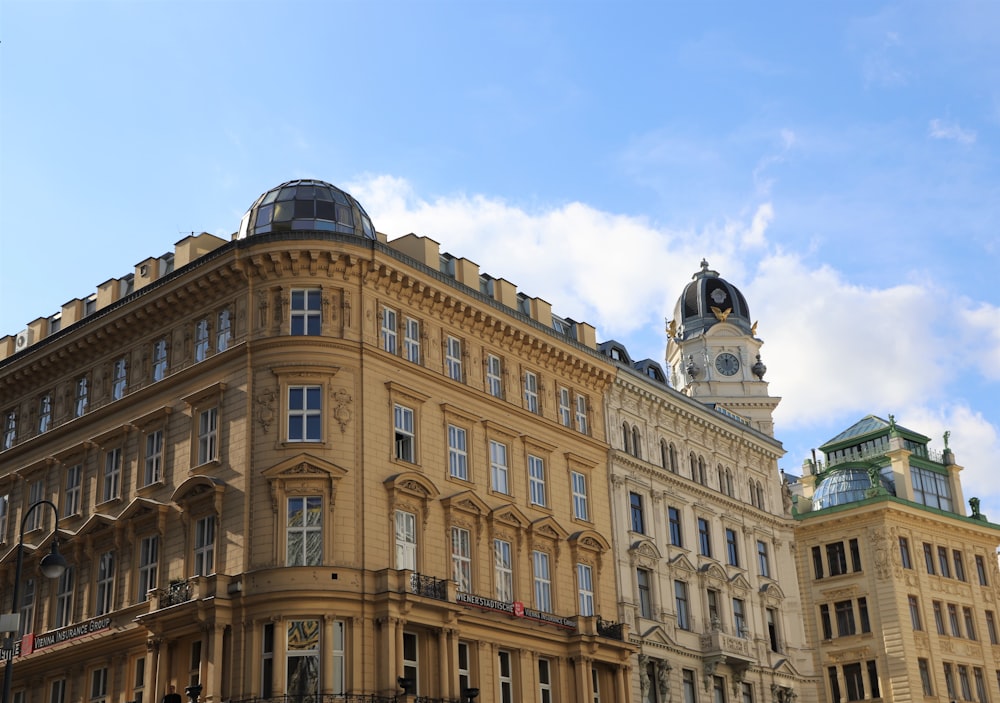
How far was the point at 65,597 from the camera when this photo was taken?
166 ft

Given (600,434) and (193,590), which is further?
(600,434)

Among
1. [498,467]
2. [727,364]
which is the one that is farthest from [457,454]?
[727,364]

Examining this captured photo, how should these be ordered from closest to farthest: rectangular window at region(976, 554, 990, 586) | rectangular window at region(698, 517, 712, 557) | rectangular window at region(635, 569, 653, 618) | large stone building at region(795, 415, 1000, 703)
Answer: rectangular window at region(635, 569, 653, 618) < rectangular window at region(698, 517, 712, 557) < large stone building at region(795, 415, 1000, 703) < rectangular window at region(976, 554, 990, 586)

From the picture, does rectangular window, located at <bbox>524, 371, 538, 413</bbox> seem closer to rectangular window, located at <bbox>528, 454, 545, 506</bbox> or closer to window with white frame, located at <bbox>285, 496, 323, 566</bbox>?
rectangular window, located at <bbox>528, 454, 545, 506</bbox>

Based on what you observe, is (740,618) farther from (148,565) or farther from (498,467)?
(148,565)

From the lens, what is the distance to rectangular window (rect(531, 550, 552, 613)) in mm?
51656

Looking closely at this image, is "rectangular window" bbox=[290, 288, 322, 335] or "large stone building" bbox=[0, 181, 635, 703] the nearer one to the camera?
"large stone building" bbox=[0, 181, 635, 703]

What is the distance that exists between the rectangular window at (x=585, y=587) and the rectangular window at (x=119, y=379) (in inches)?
796

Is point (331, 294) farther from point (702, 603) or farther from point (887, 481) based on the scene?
point (887, 481)

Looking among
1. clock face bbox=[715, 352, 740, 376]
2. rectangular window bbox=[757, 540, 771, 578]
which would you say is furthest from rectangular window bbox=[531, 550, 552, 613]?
clock face bbox=[715, 352, 740, 376]

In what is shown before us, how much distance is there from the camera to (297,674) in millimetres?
41781

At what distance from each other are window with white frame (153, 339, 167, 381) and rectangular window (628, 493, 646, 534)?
21.9 meters

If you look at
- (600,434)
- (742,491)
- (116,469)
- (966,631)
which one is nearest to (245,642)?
(116,469)

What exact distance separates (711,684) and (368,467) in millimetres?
22498
